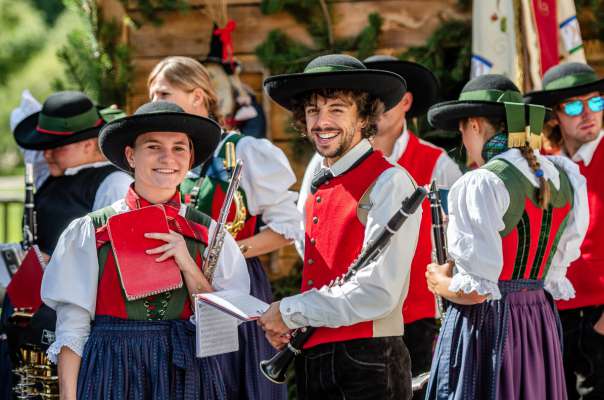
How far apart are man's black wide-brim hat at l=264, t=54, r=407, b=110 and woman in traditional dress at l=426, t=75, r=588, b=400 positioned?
0.52 metres

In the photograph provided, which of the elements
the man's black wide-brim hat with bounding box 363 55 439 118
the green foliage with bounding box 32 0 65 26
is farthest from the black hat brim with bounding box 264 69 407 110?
the green foliage with bounding box 32 0 65 26

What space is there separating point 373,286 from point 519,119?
3.71 feet

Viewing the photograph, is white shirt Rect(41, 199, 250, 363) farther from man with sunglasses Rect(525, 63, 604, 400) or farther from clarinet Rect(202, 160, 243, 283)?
man with sunglasses Rect(525, 63, 604, 400)

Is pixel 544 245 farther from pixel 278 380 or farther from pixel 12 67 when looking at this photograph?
pixel 12 67

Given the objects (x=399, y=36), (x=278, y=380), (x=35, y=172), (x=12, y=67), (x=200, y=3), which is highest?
(x=12, y=67)

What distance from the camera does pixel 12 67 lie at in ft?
158

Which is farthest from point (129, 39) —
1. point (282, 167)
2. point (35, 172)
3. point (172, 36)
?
point (282, 167)

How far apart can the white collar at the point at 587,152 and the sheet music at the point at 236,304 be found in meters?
2.16

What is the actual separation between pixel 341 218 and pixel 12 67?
48.0m

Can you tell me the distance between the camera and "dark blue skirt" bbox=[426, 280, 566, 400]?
3.70 m

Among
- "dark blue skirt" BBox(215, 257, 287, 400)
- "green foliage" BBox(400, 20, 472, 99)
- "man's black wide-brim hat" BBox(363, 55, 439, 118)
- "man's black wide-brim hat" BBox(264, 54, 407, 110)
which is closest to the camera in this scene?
"man's black wide-brim hat" BBox(264, 54, 407, 110)

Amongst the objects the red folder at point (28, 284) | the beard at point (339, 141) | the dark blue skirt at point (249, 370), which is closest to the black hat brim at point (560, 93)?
the beard at point (339, 141)

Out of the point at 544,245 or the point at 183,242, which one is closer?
the point at 183,242

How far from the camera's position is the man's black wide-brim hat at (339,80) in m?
3.36
